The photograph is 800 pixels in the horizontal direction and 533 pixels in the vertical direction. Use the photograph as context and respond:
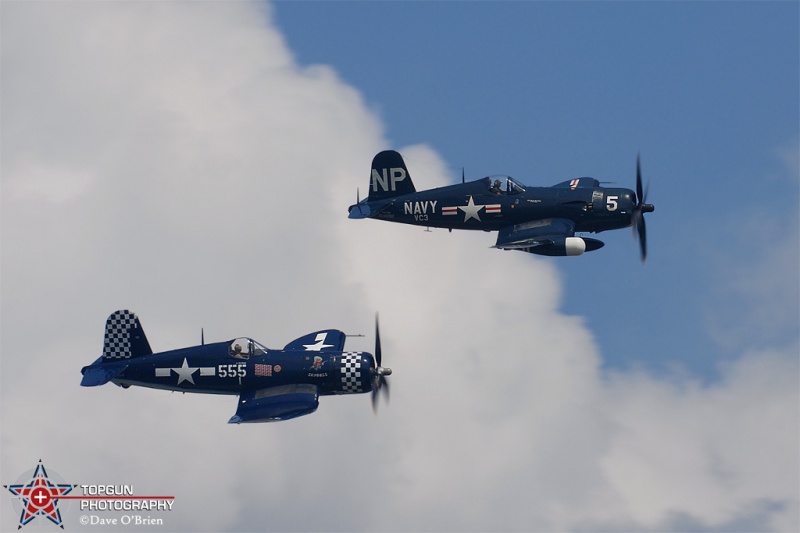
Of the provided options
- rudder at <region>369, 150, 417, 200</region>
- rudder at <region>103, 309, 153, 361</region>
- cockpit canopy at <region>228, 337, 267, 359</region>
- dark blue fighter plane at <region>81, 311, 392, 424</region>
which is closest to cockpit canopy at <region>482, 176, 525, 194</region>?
rudder at <region>369, 150, 417, 200</region>

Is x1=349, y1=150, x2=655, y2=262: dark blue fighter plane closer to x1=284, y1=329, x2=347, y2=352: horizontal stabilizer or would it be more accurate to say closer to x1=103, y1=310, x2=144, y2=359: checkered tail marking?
x1=284, y1=329, x2=347, y2=352: horizontal stabilizer

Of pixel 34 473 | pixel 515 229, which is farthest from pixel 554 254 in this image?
pixel 34 473

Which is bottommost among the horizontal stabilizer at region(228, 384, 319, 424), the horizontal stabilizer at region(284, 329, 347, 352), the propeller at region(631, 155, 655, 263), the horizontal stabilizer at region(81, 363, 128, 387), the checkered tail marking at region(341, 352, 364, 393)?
the horizontal stabilizer at region(228, 384, 319, 424)

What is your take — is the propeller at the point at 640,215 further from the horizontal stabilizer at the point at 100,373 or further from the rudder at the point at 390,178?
the horizontal stabilizer at the point at 100,373

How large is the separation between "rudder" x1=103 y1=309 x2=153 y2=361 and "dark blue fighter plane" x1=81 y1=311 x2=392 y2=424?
0.04 meters

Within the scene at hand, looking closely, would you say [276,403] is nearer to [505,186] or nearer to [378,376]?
[378,376]

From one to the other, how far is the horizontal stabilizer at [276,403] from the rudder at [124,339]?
4.90m

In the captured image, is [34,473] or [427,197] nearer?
[34,473]

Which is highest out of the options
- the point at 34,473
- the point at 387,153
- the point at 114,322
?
the point at 387,153

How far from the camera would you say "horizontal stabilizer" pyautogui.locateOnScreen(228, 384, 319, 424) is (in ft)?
271

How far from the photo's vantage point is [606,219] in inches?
3499

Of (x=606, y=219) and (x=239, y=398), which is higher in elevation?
(x=606, y=219)

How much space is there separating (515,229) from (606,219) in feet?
12.0

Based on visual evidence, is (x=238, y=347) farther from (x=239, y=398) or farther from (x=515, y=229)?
(x=515, y=229)
